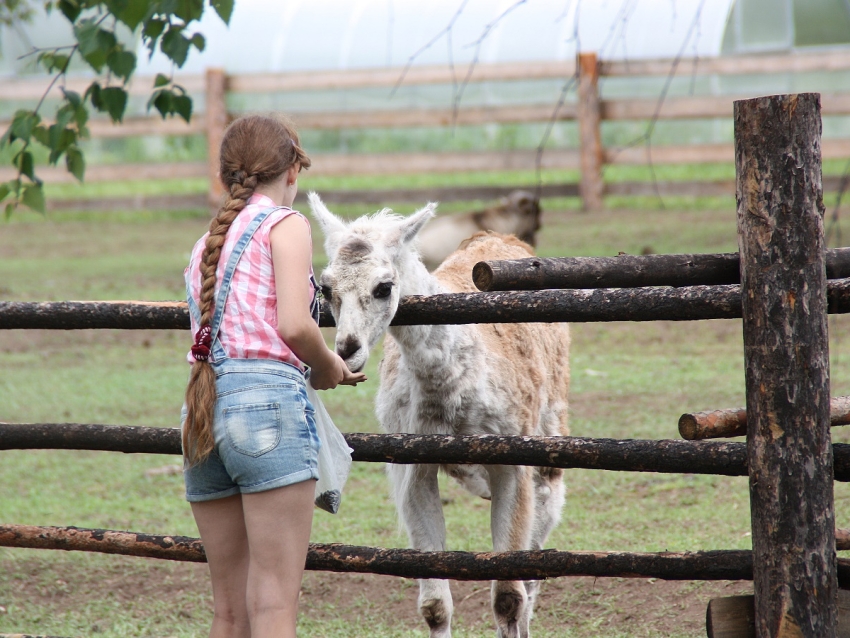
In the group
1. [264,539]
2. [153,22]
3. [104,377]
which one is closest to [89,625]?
[264,539]

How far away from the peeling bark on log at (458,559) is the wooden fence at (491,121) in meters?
10.9

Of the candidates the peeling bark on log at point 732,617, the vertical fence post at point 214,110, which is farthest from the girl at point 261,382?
the vertical fence post at point 214,110

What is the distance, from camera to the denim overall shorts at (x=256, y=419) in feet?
8.73

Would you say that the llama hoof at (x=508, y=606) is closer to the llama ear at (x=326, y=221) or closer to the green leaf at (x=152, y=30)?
the llama ear at (x=326, y=221)

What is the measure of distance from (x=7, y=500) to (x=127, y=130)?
35.6 ft

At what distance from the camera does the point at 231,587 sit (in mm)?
2869

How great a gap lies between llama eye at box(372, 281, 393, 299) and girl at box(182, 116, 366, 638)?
95 cm

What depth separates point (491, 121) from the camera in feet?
48.8

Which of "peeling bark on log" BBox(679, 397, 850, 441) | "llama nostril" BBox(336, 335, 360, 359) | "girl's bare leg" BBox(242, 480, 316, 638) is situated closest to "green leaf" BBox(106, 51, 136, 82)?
"llama nostril" BBox(336, 335, 360, 359)

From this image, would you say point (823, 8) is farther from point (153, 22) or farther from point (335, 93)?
point (153, 22)

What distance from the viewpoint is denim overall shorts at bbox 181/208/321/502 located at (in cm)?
266

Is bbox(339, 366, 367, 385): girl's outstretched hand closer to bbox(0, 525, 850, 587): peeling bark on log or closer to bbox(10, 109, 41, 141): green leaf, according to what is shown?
bbox(0, 525, 850, 587): peeling bark on log

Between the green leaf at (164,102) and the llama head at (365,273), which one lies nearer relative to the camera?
the llama head at (365,273)

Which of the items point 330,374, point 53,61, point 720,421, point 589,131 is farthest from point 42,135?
point 589,131
